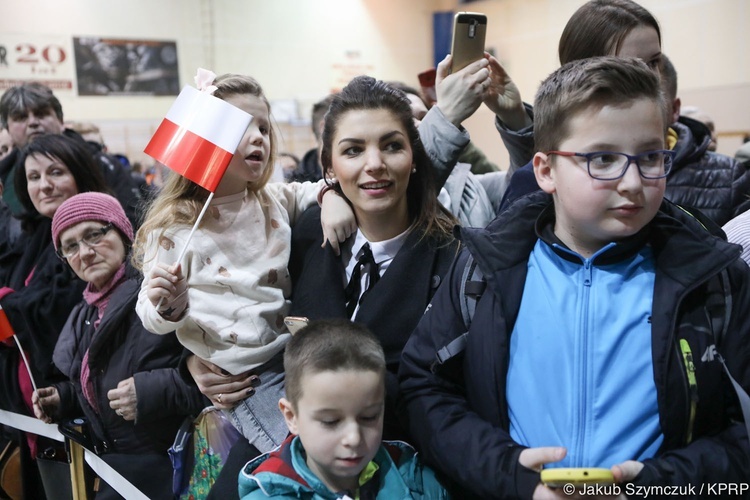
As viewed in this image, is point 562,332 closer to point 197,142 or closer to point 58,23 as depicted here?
point 197,142

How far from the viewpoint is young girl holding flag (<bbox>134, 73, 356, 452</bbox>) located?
6.41 ft

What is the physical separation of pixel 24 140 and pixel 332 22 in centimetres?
668

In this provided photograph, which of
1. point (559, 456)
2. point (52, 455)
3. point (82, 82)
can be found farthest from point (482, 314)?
point (82, 82)

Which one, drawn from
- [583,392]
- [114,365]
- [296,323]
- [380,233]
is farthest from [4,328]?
[583,392]

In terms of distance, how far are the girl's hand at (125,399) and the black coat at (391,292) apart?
75cm

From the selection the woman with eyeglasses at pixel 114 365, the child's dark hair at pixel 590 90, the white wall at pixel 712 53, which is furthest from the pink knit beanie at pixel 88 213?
the white wall at pixel 712 53

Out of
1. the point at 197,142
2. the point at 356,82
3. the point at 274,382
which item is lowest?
the point at 274,382

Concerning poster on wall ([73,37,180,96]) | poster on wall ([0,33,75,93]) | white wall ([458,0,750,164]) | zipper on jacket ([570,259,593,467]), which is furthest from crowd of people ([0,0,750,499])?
poster on wall ([73,37,180,96])

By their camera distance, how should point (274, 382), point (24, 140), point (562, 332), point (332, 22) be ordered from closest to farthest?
point (562, 332)
point (274, 382)
point (24, 140)
point (332, 22)

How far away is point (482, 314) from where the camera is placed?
57.9 inches

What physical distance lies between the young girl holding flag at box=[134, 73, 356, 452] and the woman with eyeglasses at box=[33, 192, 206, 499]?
28 cm

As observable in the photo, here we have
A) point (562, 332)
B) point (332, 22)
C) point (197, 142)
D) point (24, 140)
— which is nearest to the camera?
point (562, 332)

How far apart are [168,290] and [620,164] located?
3.94ft

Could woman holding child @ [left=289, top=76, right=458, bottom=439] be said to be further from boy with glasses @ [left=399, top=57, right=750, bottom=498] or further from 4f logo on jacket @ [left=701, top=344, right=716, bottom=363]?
4f logo on jacket @ [left=701, top=344, right=716, bottom=363]
